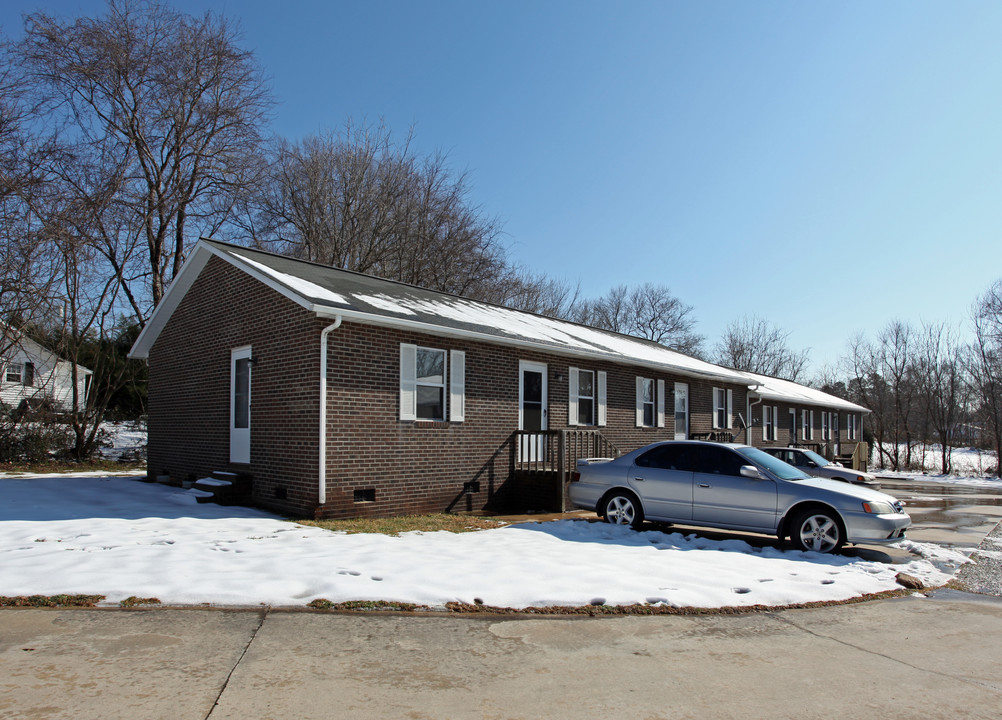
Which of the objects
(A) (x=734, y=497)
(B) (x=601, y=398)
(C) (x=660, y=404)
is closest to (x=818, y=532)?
(A) (x=734, y=497)

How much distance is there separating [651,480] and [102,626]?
731 centimetres

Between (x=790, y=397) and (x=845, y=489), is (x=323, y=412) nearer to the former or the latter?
(x=845, y=489)

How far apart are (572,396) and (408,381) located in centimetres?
513

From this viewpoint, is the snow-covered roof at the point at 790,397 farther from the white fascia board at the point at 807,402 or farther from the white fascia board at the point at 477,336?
the white fascia board at the point at 477,336

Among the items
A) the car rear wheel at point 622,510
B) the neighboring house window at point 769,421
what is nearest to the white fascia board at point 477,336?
the car rear wheel at point 622,510

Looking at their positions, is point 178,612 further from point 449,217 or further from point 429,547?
point 449,217

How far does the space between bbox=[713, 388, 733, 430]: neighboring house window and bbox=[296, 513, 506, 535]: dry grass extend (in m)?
13.2

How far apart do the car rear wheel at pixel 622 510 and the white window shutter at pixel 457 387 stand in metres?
3.35

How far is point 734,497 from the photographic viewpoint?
31.4ft

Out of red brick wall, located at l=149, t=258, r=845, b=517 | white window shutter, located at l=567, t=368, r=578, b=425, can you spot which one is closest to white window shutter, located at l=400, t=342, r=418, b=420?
red brick wall, located at l=149, t=258, r=845, b=517

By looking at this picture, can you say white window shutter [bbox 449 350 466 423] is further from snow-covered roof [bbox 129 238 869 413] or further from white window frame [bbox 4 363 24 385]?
white window frame [bbox 4 363 24 385]

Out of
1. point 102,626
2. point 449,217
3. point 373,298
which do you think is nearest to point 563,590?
point 102,626

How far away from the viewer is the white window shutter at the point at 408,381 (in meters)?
11.7

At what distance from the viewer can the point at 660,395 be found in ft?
62.8
